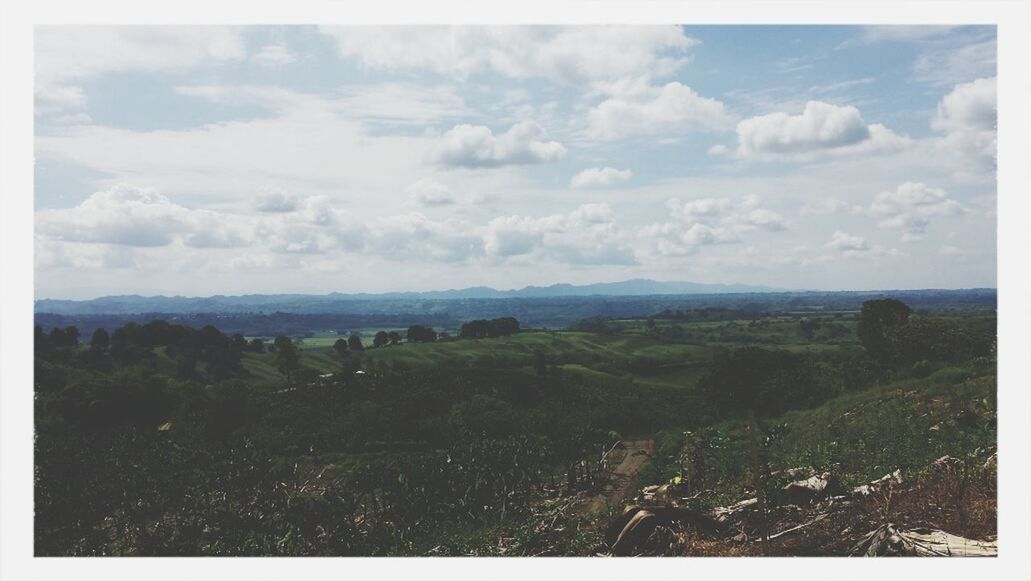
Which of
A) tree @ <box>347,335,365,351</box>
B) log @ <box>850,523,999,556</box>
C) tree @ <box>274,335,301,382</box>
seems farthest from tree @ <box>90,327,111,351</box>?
log @ <box>850,523,999,556</box>

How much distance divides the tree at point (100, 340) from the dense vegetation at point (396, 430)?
0.08 metres

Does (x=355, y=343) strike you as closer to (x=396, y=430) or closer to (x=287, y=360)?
(x=287, y=360)

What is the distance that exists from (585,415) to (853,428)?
933cm

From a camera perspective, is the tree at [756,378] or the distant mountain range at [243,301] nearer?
the tree at [756,378]

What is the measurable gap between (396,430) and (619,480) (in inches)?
275

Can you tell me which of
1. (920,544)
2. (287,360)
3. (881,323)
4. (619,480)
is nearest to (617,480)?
(619,480)

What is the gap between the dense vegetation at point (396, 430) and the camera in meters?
8.53

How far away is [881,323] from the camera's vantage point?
33250 millimetres

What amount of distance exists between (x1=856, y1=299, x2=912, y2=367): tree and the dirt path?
68.2 feet

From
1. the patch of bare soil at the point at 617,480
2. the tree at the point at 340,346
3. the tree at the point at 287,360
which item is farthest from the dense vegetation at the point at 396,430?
the tree at the point at 340,346

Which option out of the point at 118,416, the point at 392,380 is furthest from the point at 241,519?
the point at 392,380

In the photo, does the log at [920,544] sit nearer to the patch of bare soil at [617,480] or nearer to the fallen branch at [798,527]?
the fallen branch at [798,527]

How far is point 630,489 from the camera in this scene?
35.1ft

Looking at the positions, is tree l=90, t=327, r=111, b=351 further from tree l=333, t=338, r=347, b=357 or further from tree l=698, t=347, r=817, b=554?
tree l=698, t=347, r=817, b=554
